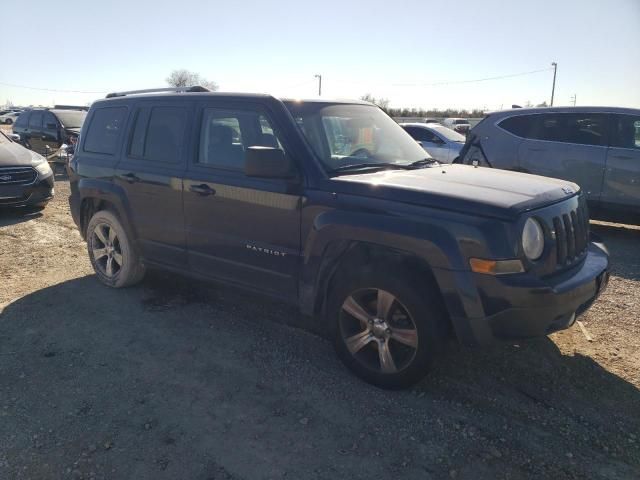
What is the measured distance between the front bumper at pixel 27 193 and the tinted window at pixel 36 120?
26.6 feet

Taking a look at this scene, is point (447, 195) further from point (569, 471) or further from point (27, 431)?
point (27, 431)

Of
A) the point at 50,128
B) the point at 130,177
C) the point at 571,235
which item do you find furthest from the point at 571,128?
the point at 50,128

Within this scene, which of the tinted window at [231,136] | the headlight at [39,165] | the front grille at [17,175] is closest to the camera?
the tinted window at [231,136]

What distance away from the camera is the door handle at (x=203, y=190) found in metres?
3.98

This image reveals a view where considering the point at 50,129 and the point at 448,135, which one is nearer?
the point at 448,135

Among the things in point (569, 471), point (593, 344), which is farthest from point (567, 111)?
point (569, 471)

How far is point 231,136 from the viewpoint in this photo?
3984 millimetres

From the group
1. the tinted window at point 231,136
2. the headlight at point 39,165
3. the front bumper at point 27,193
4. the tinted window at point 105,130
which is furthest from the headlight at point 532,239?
the headlight at point 39,165

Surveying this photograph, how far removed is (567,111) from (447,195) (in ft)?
18.9

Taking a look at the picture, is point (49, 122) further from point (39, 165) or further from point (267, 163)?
point (267, 163)

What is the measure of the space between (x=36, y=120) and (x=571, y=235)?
1650cm

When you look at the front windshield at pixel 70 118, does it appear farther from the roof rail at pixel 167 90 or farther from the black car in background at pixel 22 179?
the roof rail at pixel 167 90

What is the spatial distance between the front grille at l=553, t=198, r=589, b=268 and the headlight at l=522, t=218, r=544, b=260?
149mm

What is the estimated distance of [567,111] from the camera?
7.58 metres
